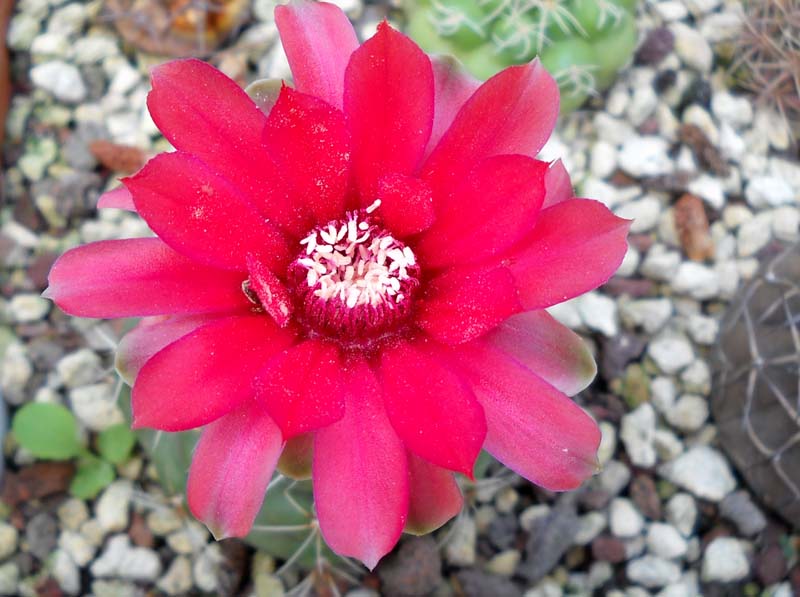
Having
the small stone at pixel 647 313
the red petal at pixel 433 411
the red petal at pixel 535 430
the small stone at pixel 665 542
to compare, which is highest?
the red petal at pixel 433 411

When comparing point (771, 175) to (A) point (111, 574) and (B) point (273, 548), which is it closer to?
(B) point (273, 548)

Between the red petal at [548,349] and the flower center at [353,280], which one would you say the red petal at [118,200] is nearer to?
the flower center at [353,280]

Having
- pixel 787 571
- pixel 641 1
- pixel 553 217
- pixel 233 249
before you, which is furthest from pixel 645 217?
pixel 233 249

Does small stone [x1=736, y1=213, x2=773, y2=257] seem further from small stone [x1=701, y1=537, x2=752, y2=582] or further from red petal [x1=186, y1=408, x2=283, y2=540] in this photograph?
red petal [x1=186, y1=408, x2=283, y2=540]

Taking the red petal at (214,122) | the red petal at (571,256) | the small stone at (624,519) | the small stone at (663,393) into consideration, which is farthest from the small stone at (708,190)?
the red petal at (214,122)

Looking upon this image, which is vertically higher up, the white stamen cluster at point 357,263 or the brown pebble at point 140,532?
the white stamen cluster at point 357,263

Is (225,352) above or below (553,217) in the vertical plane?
below

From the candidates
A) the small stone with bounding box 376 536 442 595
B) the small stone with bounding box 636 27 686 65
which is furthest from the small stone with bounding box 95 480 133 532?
the small stone with bounding box 636 27 686 65
